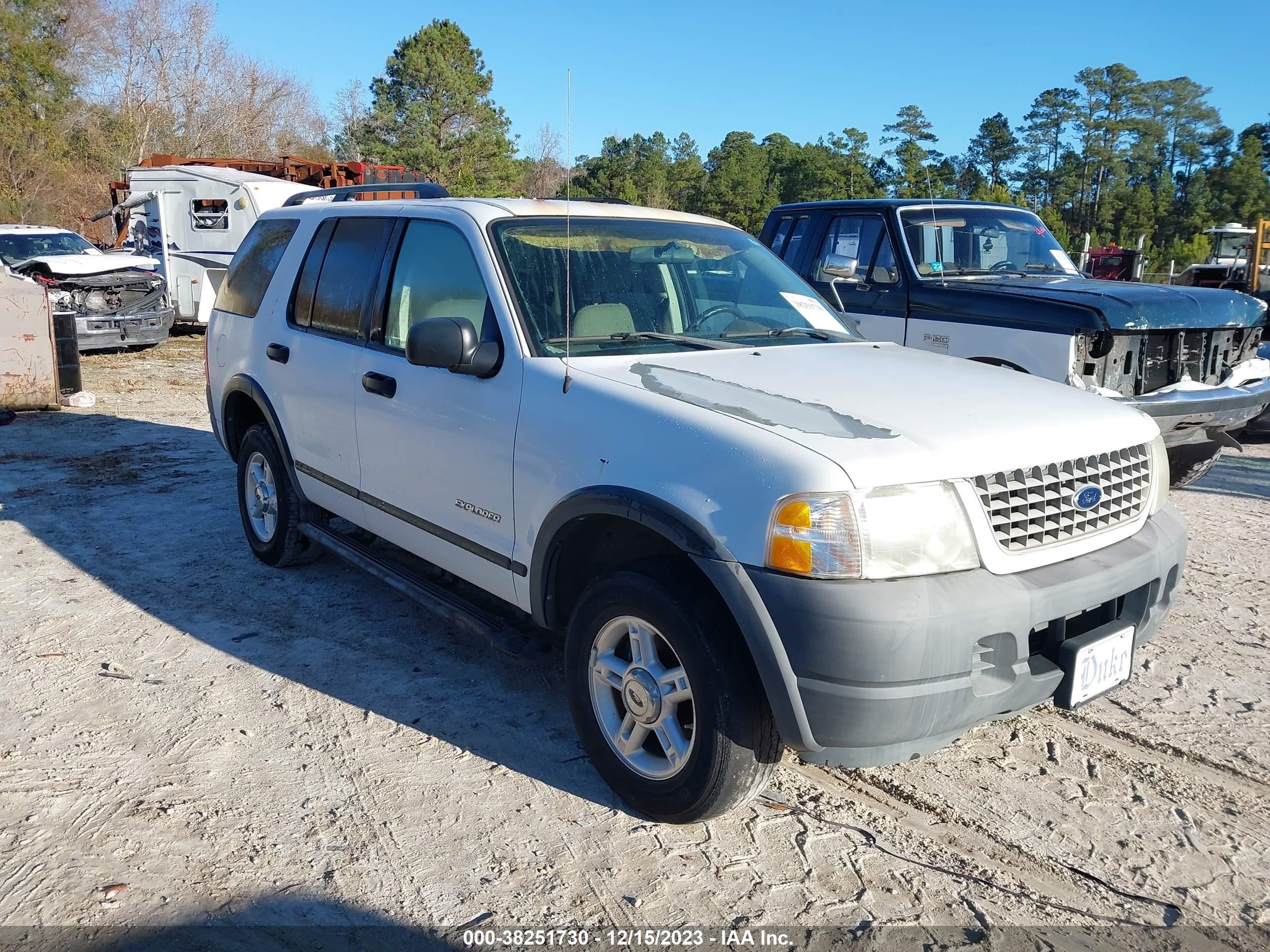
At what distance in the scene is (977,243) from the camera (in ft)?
25.3

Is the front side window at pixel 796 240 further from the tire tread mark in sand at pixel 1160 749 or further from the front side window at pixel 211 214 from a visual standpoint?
the front side window at pixel 211 214

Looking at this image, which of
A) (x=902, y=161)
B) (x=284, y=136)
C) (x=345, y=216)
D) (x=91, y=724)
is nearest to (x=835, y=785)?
(x=91, y=724)

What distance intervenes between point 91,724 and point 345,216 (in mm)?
2511

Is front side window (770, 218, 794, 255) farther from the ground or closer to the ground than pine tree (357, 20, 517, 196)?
closer to the ground

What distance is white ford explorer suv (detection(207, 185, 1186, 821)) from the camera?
2703 mm

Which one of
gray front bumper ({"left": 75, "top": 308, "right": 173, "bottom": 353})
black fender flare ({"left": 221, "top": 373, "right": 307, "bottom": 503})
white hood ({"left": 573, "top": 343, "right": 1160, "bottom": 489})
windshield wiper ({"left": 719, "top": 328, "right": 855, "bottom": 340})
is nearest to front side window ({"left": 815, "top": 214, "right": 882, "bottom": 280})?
windshield wiper ({"left": 719, "top": 328, "right": 855, "bottom": 340})

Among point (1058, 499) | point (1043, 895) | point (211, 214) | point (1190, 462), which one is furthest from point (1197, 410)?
point (211, 214)

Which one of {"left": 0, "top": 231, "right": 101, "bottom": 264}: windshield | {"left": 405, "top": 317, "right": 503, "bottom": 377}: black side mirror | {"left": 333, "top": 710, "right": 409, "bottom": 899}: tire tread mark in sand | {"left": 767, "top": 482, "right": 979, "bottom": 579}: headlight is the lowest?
{"left": 333, "top": 710, "right": 409, "bottom": 899}: tire tread mark in sand

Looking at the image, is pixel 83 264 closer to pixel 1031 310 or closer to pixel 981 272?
pixel 981 272

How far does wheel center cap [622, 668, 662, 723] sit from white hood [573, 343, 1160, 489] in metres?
0.85

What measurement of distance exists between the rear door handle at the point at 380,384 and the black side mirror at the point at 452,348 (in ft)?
1.76

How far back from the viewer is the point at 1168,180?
209 feet

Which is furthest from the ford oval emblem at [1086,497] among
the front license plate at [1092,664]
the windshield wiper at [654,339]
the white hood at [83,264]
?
the white hood at [83,264]

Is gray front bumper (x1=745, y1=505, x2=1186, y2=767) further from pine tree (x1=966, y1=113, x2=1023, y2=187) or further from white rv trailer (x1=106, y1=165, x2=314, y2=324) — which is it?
pine tree (x1=966, y1=113, x2=1023, y2=187)
